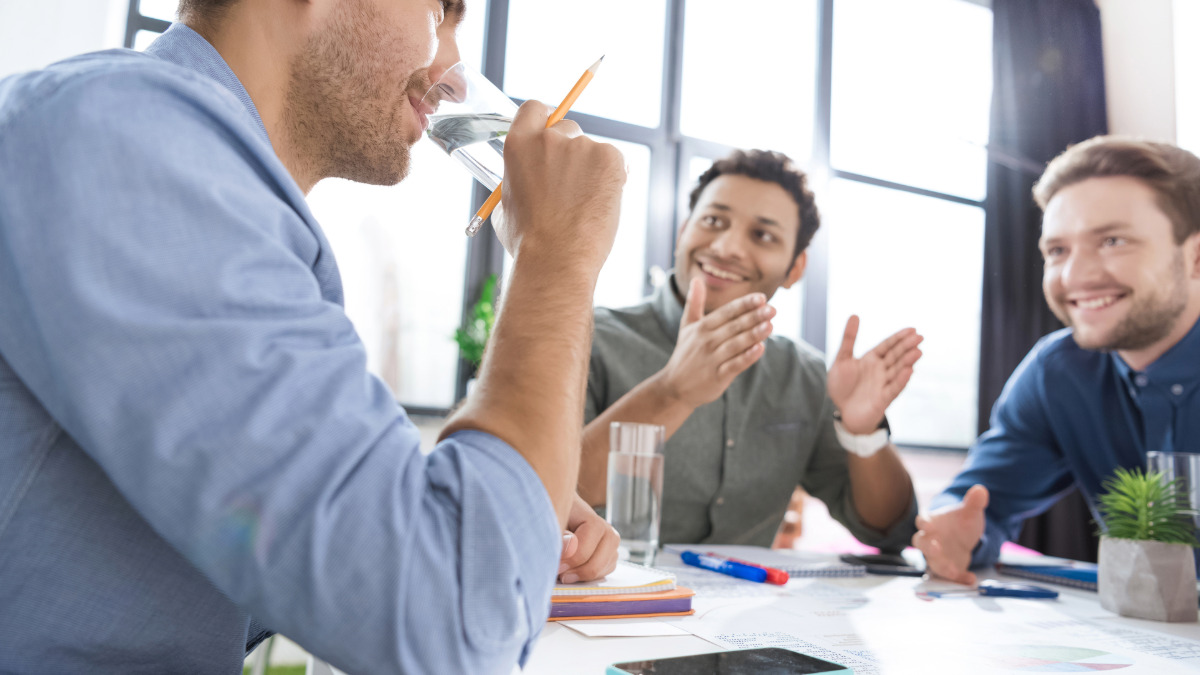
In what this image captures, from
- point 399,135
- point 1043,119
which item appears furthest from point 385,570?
point 1043,119

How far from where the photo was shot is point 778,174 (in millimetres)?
1920

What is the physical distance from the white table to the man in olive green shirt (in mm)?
428

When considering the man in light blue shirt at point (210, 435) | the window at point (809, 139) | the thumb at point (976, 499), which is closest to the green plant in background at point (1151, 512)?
the thumb at point (976, 499)

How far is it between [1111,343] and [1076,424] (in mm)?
184

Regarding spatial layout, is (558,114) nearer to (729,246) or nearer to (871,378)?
(871,378)

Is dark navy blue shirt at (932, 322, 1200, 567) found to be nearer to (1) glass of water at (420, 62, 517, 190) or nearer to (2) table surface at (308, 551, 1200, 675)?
(2) table surface at (308, 551, 1200, 675)

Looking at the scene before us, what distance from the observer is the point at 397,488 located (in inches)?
16.6

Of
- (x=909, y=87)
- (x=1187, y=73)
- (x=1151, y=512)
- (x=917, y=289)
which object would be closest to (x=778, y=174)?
(x=1151, y=512)

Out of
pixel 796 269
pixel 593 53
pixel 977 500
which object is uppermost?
pixel 593 53

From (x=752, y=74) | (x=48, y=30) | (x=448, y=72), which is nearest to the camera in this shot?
(x=448, y=72)

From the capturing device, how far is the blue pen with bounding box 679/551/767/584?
1.00 meters

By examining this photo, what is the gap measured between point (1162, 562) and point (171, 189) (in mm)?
1098

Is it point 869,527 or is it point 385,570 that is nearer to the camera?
point 385,570

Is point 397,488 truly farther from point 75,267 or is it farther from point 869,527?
point 869,527
